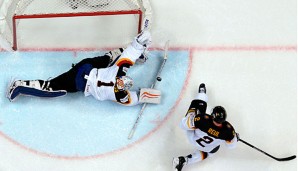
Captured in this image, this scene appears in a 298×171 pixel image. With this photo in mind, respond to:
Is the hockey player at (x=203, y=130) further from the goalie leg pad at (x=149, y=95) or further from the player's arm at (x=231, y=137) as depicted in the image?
the goalie leg pad at (x=149, y=95)

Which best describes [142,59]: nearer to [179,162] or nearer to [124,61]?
[124,61]

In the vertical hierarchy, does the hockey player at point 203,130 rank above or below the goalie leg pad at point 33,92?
below

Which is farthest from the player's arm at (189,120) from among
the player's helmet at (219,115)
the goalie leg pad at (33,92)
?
the goalie leg pad at (33,92)

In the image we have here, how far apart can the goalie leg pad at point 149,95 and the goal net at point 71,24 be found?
0.46m

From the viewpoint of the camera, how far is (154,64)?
13.5 feet

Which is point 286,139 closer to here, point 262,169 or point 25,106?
point 262,169

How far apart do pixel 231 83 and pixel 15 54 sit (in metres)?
1.60

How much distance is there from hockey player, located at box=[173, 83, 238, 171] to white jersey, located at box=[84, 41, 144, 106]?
48 centimetres

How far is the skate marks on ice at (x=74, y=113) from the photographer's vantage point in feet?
13.1

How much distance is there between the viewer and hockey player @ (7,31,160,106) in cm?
378

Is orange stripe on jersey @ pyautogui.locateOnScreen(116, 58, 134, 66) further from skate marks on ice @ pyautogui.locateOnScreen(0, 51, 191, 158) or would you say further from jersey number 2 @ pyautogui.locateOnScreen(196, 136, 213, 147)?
jersey number 2 @ pyautogui.locateOnScreen(196, 136, 213, 147)

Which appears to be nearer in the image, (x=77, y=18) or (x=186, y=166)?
(x=186, y=166)

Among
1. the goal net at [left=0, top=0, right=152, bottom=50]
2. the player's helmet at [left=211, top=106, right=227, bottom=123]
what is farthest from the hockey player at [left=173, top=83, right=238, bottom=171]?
the goal net at [left=0, top=0, right=152, bottom=50]

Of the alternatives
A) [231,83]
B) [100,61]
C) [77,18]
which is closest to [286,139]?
[231,83]
